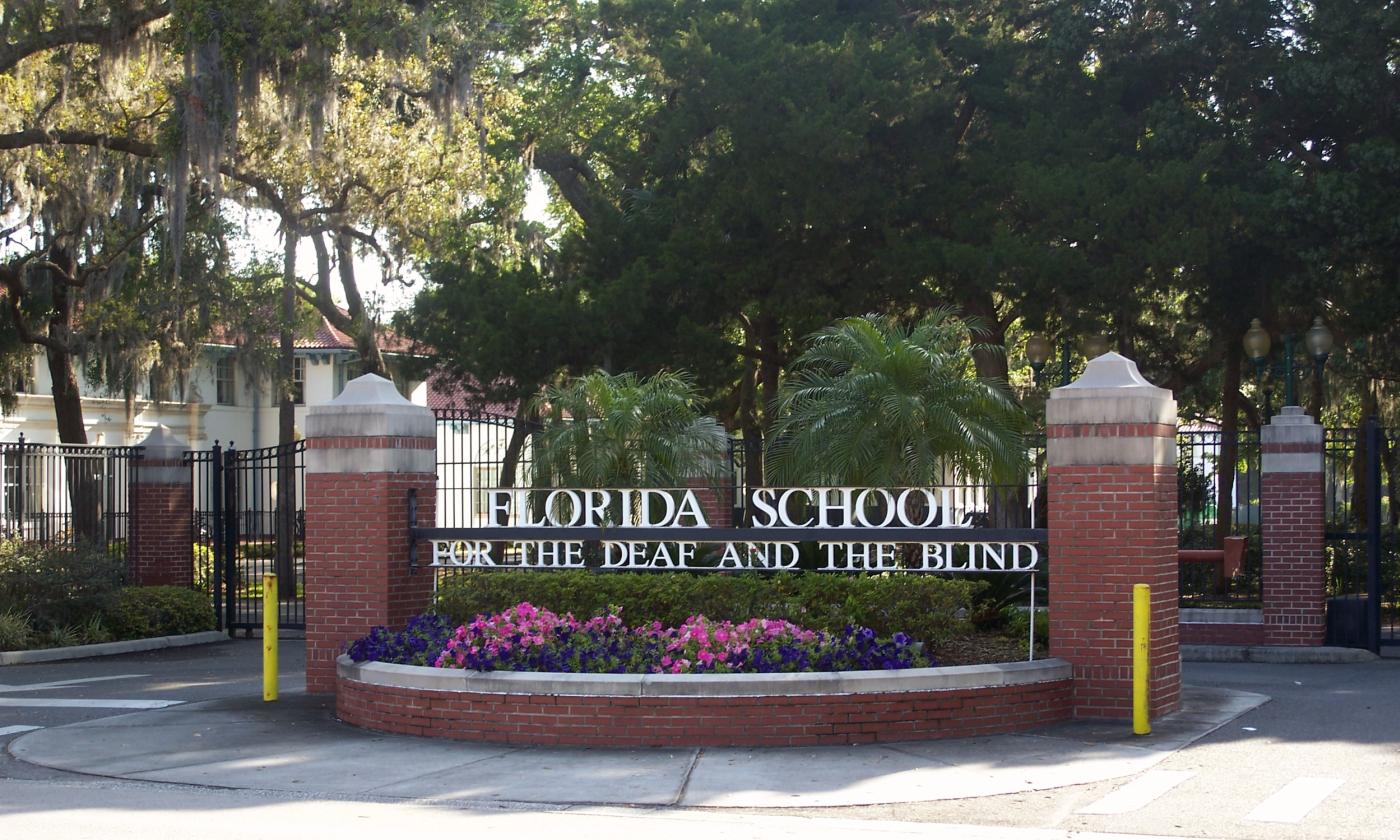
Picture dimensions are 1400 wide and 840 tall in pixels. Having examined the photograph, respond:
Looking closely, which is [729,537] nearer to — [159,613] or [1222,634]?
[1222,634]

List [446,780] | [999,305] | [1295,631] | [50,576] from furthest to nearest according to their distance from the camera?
[999,305], [50,576], [1295,631], [446,780]

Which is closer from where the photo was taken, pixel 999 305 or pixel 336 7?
pixel 336 7

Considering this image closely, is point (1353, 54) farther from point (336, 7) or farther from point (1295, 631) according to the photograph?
point (336, 7)

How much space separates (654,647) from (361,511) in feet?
11.2

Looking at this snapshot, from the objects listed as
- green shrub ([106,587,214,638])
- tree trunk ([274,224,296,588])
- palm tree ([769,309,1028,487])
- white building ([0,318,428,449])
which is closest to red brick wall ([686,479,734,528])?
palm tree ([769,309,1028,487])

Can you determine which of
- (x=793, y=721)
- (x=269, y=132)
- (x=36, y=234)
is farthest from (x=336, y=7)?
(x=793, y=721)

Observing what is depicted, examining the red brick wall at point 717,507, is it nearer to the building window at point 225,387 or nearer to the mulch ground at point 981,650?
the mulch ground at point 981,650

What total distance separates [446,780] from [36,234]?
21710 millimetres

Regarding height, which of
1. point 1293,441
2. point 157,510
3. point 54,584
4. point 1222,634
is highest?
point 1293,441

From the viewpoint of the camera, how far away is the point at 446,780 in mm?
10188

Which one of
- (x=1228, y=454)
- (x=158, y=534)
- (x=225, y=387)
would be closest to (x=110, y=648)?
(x=158, y=534)

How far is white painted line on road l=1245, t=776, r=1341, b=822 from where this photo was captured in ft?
29.6

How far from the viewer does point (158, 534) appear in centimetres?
2272

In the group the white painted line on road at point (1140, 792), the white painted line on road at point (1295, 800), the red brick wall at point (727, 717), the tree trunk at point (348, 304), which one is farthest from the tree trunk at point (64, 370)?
the white painted line on road at point (1295, 800)
